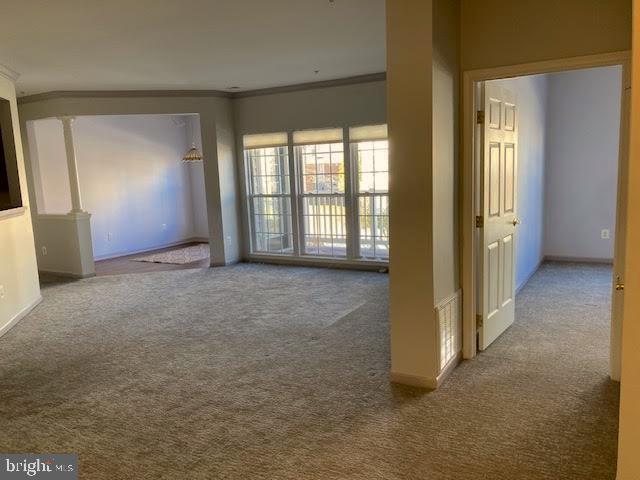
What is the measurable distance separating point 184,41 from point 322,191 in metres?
3.16

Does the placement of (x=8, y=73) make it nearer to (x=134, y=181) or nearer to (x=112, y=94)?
(x=112, y=94)

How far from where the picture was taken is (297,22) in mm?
3887

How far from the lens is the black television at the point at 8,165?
4.64 m

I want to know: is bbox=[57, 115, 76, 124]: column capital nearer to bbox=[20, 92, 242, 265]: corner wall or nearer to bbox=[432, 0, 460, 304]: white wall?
bbox=[20, 92, 242, 265]: corner wall

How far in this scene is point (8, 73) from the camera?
16.3 ft

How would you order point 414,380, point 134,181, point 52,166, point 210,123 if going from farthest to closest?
point 134,181 → point 52,166 → point 210,123 → point 414,380

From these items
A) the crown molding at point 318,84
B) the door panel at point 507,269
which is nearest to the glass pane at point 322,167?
the crown molding at point 318,84

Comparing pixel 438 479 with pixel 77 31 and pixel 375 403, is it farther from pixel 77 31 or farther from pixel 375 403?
pixel 77 31

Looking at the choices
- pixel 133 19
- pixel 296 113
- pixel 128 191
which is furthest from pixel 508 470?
pixel 128 191

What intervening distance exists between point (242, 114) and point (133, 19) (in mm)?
3762

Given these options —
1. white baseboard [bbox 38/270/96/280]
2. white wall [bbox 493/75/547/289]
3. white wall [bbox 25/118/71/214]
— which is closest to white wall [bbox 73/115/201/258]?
white wall [bbox 25/118/71/214]

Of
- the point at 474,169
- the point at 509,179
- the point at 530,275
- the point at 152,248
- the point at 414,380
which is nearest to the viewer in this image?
the point at 414,380

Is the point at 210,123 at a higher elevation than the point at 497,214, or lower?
higher

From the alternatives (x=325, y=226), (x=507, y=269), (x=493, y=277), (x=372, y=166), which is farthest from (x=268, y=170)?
(x=493, y=277)
